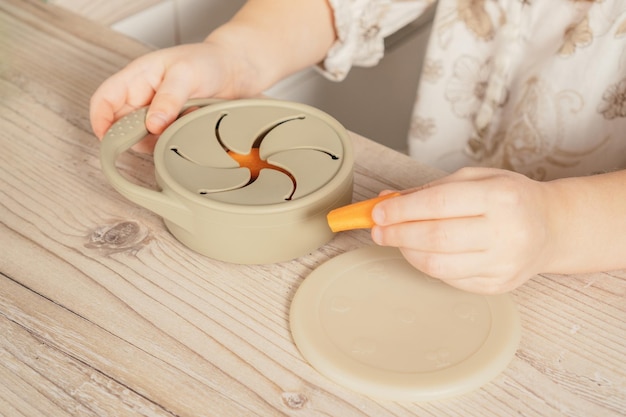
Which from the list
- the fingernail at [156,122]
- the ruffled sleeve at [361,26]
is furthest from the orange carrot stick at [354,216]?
the ruffled sleeve at [361,26]

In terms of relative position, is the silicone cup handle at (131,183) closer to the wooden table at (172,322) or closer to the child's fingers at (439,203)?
the wooden table at (172,322)

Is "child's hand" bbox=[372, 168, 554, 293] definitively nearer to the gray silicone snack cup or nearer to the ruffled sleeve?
the gray silicone snack cup

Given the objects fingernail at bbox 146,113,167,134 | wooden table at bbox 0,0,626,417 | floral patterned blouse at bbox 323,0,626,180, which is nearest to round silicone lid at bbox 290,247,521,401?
wooden table at bbox 0,0,626,417

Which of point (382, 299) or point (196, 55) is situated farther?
point (196, 55)

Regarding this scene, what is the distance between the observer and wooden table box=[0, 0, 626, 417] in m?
0.42

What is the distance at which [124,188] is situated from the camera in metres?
0.50

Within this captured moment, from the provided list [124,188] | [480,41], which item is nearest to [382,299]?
[124,188]

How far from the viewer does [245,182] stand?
1.66ft

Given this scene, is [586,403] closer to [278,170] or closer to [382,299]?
[382,299]

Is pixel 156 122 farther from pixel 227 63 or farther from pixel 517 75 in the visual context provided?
pixel 517 75

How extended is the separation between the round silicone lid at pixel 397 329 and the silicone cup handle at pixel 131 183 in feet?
0.33

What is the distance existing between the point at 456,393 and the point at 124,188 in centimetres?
26

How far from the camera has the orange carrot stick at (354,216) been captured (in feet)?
1.56

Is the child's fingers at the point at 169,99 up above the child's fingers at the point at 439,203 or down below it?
below
